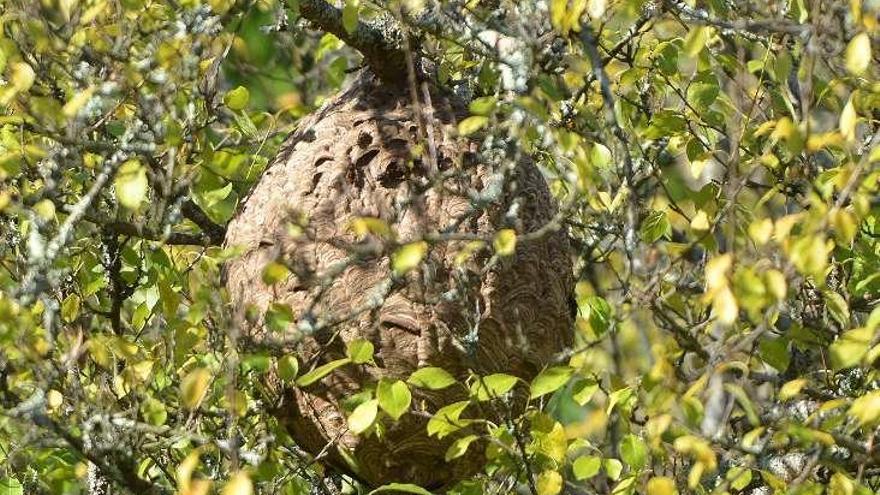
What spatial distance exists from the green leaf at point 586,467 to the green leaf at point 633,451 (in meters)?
0.05

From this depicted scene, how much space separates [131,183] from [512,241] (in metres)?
0.75

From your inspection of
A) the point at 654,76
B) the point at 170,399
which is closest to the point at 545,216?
the point at 654,76

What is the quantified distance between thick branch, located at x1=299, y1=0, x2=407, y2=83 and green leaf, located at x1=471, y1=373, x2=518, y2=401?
0.76m

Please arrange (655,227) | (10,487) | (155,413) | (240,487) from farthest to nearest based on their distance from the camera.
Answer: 1. (10,487)
2. (655,227)
3. (155,413)
4. (240,487)

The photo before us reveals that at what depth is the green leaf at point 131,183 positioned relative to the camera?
9.43 feet

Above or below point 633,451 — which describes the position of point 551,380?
above

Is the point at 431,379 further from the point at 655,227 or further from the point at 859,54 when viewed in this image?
the point at 859,54

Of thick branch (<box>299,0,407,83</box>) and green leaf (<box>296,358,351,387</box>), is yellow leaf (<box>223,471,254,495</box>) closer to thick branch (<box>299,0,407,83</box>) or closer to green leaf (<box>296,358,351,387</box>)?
green leaf (<box>296,358,351,387</box>)

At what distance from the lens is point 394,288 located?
10.0 feet

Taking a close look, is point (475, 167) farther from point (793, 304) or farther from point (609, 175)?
point (793, 304)

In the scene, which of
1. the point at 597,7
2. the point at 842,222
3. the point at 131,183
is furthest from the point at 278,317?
the point at 842,222

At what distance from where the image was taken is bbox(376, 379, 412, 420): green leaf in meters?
2.81

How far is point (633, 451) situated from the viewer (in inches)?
118

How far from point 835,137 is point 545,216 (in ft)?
2.78
